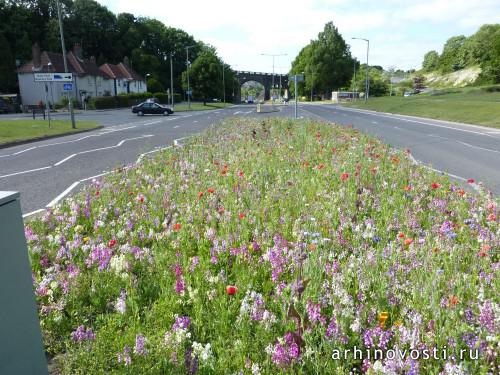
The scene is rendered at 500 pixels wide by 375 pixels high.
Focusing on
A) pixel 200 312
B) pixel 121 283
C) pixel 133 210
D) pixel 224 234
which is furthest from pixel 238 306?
pixel 133 210

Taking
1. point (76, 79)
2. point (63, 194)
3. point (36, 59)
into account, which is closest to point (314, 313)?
point (63, 194)

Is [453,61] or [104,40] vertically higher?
[104,40]

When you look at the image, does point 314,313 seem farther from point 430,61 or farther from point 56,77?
point 430,61

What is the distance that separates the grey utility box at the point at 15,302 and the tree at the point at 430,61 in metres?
151

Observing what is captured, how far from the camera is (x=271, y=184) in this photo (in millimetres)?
6766

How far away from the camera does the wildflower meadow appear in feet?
8.59

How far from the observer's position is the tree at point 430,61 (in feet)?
462

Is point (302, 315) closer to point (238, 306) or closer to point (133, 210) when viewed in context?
point (238, 306)

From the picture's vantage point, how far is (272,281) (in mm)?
3604

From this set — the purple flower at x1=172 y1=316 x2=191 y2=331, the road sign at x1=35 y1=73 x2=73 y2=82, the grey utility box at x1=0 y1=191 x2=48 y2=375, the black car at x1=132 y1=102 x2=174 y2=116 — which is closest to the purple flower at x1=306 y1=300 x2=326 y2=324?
the purple flower at x1=172 y1=316 x2=191 y2=331

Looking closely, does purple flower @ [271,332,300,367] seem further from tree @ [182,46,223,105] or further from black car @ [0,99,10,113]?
tree @ [182,46,223,105]

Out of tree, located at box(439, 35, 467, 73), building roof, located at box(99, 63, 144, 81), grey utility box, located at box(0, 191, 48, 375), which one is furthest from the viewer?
tree, located at box(439, 35, 467, 73)

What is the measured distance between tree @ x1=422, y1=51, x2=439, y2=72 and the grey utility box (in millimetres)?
151423

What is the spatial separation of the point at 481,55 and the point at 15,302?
113 metres
